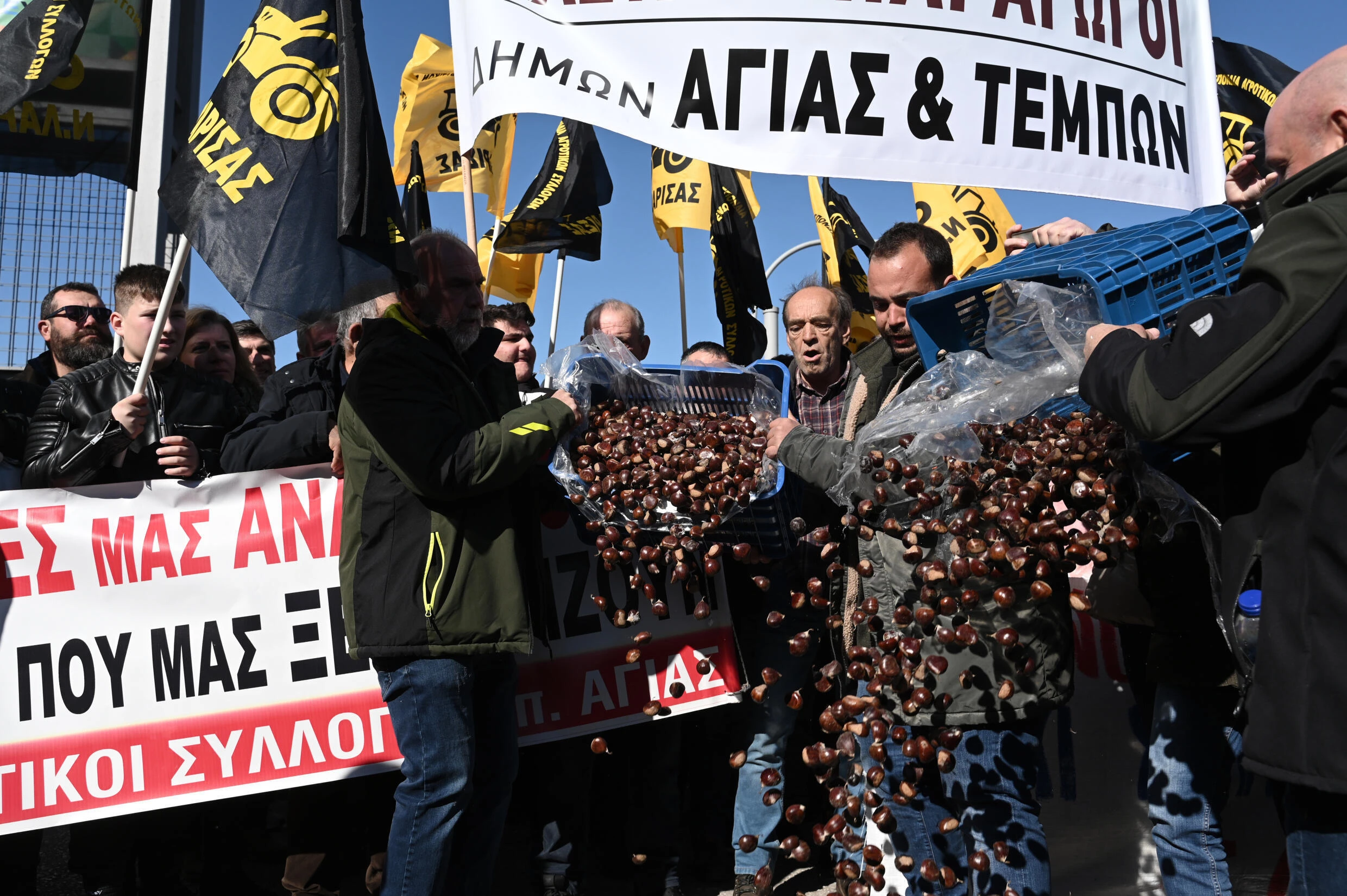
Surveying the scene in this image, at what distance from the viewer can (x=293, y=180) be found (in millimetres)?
3375

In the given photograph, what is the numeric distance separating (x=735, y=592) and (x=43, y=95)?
4963 mm

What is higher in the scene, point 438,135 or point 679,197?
point 438,135

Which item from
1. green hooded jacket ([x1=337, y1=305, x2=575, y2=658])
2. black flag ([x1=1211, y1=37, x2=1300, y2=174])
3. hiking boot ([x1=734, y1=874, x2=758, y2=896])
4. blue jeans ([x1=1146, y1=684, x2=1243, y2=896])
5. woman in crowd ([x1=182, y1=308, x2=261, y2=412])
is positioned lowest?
hiking boot ([x1=734, y1=874, x2=758, y2=896])

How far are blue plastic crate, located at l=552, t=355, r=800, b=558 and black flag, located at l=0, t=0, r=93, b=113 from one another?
8.55ft

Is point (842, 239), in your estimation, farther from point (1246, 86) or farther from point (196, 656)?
point (196, 656)

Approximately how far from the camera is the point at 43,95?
18.8 feet

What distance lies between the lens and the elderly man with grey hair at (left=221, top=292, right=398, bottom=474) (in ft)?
11.6

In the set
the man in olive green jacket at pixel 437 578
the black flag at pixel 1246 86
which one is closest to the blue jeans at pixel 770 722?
the man in olive green jacket at pixel 437 578

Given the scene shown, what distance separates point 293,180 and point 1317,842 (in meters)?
3.27

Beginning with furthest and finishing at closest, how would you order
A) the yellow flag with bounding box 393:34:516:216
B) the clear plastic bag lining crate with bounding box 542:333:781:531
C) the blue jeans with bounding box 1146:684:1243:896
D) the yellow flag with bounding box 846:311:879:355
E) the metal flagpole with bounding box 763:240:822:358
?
the metal flagpole with bounding box 763:240:822:358 → the yellow flag with bounding box 393:34:516:216 → the yellow flag with bounding box 846:311:879:355 → the clear plastic bag lining crate with bounding box 542:333:781:531 → the blue jeans with bounding box 1146:684:1243:896

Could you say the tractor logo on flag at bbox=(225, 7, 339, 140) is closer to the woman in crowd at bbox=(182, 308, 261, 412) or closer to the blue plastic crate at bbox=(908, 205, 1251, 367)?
the woman in crowd at bbox=(182, 308, 261, 412)

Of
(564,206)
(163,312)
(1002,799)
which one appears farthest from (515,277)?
(1002,799)

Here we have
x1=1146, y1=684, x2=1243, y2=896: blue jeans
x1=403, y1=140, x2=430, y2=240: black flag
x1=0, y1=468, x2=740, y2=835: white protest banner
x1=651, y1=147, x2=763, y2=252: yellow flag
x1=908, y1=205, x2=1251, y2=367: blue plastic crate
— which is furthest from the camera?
x1=651, y1=147, x2=763, y2=252: yellow flag

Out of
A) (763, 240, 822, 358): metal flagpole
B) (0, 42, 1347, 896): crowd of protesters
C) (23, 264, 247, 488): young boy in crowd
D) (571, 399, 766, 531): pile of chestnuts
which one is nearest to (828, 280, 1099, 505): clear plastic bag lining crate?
(0, 42, 1347, 896): crowd of protesters
